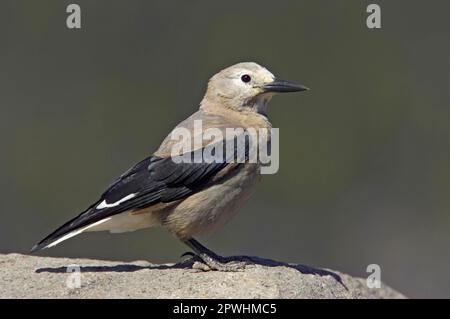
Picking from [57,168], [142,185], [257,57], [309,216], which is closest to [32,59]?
[57,168]

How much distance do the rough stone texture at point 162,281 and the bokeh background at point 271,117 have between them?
7.20 meters

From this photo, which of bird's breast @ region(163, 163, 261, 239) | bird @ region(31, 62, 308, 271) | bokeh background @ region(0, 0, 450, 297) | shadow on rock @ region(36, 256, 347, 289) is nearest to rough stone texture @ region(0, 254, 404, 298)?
shadow on rock @ region(36, 256, 347, 289)

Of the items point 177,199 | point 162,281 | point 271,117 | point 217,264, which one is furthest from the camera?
point 271,117

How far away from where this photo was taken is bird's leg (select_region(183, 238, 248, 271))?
31.4 ft

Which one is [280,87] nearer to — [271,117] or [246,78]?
[246,78]

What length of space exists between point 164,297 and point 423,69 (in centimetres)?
1275

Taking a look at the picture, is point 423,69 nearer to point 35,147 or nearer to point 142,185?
point 35,147

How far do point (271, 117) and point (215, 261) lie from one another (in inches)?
401

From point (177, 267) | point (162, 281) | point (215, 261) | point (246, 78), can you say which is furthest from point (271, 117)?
point (162, 281)

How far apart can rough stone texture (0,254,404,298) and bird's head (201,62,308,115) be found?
143cm

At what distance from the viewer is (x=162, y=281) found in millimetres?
9242

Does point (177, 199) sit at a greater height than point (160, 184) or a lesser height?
lesser

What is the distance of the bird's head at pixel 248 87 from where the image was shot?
10.3 meters

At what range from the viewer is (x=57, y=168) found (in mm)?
19109
